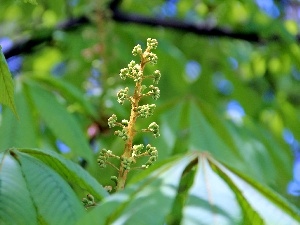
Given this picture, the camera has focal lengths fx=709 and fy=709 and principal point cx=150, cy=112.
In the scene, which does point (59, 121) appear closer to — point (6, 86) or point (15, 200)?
point (6, 86)

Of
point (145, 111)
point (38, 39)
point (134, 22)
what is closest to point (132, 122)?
point (145, 111)

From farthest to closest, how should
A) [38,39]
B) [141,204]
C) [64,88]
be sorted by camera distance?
[38,39] < [64,88] < [141,204]

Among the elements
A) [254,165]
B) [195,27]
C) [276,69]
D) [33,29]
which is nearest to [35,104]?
[254,165]

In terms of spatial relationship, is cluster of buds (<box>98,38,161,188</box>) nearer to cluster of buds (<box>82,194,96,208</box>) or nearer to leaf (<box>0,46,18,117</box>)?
cluster of buds (<box>82,194,96,208</box>)

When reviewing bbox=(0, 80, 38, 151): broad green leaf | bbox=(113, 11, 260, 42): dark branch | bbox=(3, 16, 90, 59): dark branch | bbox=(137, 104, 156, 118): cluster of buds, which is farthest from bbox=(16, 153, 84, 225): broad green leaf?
bbox=(113, 11, 260, 42): dark branch

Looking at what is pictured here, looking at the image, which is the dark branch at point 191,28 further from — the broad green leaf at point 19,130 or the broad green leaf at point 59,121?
the broad green leaf at point 19,130

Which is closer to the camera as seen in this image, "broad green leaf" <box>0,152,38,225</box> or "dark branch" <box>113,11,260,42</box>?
"broad green leaf" <box>0,152,38,225</box>

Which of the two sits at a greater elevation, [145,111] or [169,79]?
[169,79]
